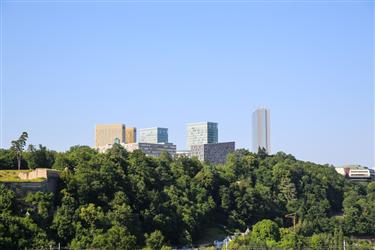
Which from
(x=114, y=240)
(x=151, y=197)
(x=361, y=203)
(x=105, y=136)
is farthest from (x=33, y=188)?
(x=105, y=136)

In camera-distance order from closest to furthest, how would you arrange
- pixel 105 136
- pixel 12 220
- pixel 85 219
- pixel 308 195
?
pixel 12 220 → pixel 85 219 → pixel 308 195 → pixel 105 136

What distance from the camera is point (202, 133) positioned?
445 ft

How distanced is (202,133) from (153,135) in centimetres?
1156

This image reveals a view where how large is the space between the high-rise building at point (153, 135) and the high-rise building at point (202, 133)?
6795 mm

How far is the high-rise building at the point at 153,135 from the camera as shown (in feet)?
463

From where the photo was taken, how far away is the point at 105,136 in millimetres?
129500

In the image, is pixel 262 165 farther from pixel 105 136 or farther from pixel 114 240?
pixel 105 136

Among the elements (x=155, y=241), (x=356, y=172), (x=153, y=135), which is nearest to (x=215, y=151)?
(x=356, y=172)

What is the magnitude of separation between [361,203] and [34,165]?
31008 millimetres

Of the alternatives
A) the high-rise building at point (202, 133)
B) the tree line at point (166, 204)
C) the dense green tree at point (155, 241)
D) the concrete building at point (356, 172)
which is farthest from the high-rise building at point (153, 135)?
the dense green tree at point (155, 241)

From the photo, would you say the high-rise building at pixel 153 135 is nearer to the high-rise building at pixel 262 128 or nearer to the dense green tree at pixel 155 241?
the high-rise building at pixel 262 128

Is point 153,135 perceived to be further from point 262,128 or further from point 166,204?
point 166,204

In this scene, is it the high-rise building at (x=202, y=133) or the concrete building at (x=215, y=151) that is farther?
the high-rise building at (x=202, y=133)

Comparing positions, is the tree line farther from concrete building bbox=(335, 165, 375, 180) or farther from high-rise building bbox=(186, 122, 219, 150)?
high-rise building bbox=(186, 122, 219, 150)
